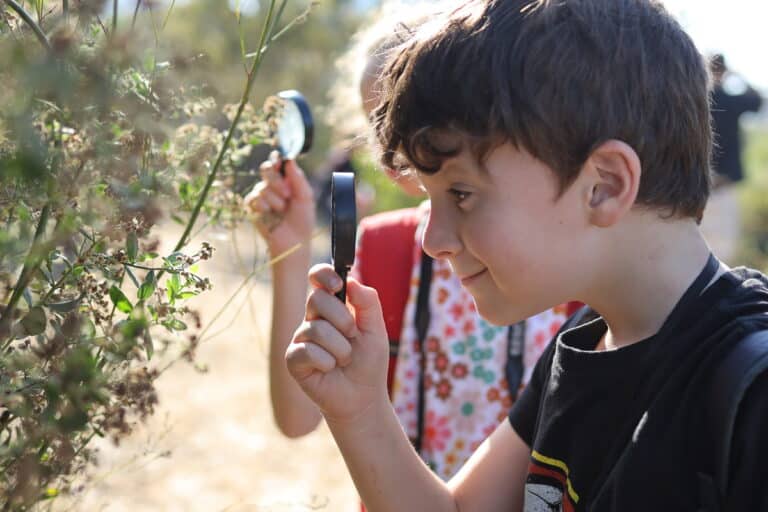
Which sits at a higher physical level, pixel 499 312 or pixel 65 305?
pixel 65 305

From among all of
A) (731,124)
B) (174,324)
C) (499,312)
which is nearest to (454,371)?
(499,312)

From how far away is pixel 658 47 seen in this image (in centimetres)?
145

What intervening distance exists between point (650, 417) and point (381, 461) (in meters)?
0.48

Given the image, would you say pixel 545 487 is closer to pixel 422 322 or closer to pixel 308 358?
pixel 308 358

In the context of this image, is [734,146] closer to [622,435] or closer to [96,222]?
[622,435]

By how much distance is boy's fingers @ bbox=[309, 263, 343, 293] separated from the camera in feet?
4.83

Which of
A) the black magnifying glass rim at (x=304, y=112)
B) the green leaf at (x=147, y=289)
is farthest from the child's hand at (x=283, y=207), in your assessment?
the green leaf at (x=147, y=289)

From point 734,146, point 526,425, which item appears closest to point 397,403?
point 526,425

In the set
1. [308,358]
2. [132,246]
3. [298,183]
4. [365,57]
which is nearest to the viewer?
[132,246]

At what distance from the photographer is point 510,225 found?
4.66 ft

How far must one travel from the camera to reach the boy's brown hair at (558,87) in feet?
4.59

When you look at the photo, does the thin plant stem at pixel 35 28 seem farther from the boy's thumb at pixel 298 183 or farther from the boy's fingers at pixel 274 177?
the boy's thumb at pixel 298 183

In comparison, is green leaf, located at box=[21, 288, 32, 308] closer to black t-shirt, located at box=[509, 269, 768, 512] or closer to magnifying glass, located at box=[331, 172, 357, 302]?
magnifying glass, located at box=[331, 172, 357, 302]

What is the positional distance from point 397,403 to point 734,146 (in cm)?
264
